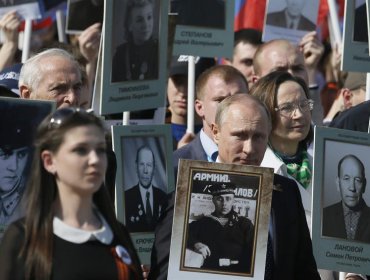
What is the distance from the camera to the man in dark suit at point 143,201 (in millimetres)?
6852

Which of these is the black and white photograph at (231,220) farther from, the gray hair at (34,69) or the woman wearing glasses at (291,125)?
the woman wearing glasses at (291,125)

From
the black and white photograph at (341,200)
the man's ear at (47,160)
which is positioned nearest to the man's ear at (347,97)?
the black and white photograph at (341,200)

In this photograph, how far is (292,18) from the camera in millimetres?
10406

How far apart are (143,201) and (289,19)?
3.88 metres

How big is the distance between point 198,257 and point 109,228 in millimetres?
837

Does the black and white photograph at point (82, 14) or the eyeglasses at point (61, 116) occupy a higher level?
the black and white photograph at point (82, 14)

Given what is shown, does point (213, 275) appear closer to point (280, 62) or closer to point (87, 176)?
point (87, 176)

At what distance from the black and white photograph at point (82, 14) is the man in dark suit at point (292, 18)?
159cm

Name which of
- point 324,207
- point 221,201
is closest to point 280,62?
point 324,207

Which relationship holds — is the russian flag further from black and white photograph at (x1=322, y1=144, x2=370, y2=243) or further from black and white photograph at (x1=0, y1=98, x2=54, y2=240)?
black and white photograph at (x1=0, y1=98, x2=54, y2=240)

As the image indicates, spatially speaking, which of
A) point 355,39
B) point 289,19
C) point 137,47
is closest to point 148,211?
point 137,47

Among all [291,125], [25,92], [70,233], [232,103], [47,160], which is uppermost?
[291,125]

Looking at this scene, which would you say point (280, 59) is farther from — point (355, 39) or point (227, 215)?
point (227, 215)

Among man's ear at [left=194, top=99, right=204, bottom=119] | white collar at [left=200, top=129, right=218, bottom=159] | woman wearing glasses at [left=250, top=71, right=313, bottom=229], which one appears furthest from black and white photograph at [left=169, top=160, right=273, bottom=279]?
man's ear at [left=194, top=99, right=204, bottom=119]
